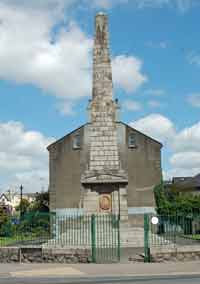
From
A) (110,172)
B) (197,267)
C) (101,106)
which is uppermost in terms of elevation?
(101,106)

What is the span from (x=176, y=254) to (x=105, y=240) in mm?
3030

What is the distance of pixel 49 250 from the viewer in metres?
24.3

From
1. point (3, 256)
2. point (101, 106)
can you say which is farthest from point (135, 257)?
point (101, 106)

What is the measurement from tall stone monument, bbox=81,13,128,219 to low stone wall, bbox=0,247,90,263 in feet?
27.7

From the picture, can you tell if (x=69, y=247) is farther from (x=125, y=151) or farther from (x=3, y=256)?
(x=125, y=151)

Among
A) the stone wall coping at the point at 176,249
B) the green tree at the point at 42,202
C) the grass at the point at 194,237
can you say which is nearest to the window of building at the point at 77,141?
the green tree at the point at 42,202

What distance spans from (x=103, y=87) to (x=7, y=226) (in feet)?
36.2

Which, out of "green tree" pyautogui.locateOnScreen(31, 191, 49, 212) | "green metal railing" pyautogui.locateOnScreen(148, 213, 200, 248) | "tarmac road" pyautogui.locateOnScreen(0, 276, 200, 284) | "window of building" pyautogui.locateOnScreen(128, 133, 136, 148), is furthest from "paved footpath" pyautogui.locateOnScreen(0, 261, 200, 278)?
"green tree" pyautogui.locateOnScreen(31, 191, 49, 212)

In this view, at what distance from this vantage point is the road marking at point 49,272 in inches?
779

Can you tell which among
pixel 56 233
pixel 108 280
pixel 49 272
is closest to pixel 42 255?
pixel 56 233

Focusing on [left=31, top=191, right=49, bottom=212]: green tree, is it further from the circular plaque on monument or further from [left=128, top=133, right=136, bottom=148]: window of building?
the circular plaque on monument

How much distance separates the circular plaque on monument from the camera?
32.8 meters

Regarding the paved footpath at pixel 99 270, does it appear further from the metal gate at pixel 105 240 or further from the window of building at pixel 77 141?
the window of building at pixel 77 141

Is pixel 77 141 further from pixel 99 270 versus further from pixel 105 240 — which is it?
pixel 99 270
